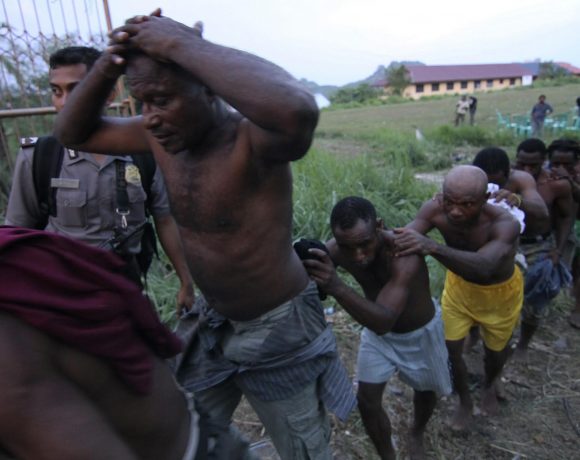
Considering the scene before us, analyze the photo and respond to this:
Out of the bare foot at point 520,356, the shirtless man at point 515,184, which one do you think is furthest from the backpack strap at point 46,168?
the bare foot at point 520,356

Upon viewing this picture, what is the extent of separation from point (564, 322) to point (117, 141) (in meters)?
3.94

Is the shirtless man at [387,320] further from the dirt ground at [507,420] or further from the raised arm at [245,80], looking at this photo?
the raised arm at [245,80]

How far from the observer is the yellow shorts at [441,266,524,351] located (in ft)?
9.23

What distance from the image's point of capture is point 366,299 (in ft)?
6.75

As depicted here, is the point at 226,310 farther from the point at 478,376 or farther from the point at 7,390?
the point at 478,376

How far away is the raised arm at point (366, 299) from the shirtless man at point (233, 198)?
0.10 m

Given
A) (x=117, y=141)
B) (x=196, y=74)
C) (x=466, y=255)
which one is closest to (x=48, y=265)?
(x=196, y=74)

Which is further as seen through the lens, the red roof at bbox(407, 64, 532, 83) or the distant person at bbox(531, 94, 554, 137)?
the red roof at bbox(407, 64, 532, 83)

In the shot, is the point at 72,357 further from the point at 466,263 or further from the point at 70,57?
the point at 466,263

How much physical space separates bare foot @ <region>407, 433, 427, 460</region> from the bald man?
0.31 m

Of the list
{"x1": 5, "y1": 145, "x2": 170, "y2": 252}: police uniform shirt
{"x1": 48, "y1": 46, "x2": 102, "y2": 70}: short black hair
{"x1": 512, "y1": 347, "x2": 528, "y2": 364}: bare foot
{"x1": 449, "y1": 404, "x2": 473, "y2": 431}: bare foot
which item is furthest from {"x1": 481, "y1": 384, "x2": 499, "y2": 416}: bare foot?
{"x1": 48, "y1": 46, "x2": 102, "y2": 70}: short black hair

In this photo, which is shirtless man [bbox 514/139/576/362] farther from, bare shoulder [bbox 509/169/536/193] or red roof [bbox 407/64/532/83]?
red roof [bbox 407/64/532/83]

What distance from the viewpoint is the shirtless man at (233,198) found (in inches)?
47.4

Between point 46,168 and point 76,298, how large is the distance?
5.36 ft
